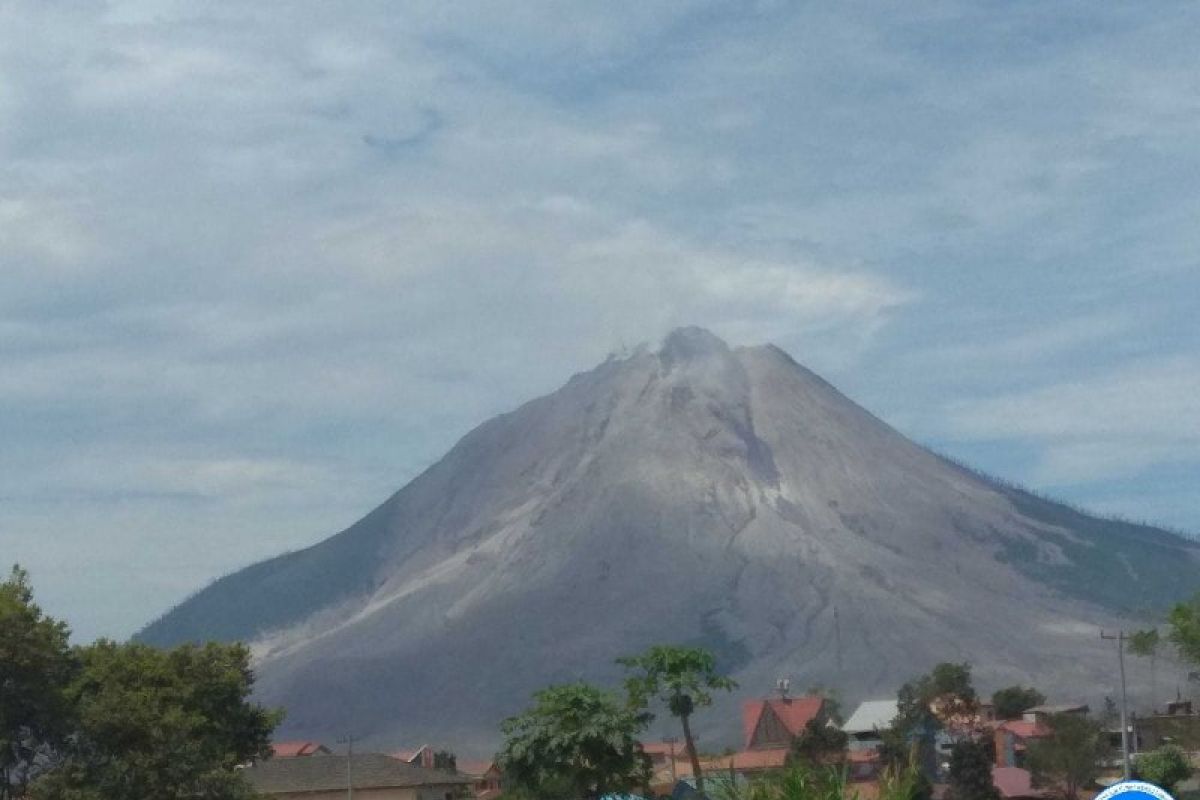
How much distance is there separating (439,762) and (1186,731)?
47.2 metres

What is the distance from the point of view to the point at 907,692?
126 metres

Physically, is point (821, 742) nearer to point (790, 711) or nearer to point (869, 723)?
point (790, 711)

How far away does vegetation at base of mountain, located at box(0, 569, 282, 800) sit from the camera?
148 feet

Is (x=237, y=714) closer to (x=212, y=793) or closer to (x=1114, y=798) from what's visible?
(x=212, y=793)

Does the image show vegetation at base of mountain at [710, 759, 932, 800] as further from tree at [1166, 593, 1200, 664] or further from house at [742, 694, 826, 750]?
house at [742, 694, 826, 750]

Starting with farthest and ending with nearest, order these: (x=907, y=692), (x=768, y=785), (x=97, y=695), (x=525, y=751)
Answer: (x=907, y=692) < (x=525, y=751) < (x=97, y=695) < (x=768, y=785)

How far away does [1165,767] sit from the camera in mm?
81312

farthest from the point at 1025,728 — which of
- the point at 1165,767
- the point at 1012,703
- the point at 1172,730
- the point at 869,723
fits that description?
the point at 1165,767

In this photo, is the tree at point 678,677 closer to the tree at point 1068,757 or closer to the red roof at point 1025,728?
the tree at point 1068,757

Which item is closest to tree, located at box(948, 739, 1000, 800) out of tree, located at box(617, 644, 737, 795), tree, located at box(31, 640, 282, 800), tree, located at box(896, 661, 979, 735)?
tree, located at box(896, 661, 979, 735)

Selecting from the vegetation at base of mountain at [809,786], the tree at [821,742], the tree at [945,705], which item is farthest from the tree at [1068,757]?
the vegetation at base of mountain at [809,786]

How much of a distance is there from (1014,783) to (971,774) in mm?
13701

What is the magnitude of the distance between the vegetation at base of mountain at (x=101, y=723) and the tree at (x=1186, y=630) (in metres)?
37.6

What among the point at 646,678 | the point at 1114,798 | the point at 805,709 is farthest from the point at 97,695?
the point at 805,709
